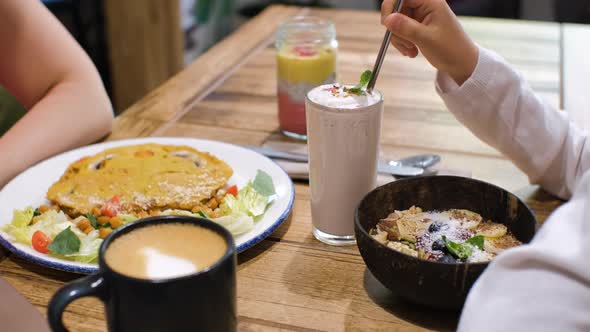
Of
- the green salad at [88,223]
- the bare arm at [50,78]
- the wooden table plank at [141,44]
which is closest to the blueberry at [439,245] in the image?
the green salad at [88,223]

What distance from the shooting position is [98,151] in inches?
46.6

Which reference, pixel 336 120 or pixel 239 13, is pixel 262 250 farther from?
pixel 239 13

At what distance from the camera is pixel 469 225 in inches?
33.8

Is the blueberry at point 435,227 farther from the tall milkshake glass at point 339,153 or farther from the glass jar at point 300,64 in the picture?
the glass jar at point 300,64

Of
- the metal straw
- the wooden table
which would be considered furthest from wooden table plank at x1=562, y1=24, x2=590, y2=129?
the metal straw

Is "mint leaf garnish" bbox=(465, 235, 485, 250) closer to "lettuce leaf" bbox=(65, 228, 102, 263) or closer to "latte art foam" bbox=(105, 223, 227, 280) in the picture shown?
"latte art foam" bbox=(105, 223, 227, 280)

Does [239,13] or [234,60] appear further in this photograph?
[239,13]

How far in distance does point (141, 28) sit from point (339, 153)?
2.70 metres

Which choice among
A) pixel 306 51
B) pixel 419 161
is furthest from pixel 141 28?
pixel 419 161

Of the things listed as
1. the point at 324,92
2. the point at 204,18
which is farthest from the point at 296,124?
the point at 204,18

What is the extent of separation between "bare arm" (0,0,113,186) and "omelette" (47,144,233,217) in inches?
6.2

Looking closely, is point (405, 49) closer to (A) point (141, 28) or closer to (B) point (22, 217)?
(B) point (22, 217)

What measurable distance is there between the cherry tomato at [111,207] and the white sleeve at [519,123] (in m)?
0.55

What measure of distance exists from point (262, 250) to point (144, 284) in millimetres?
371
